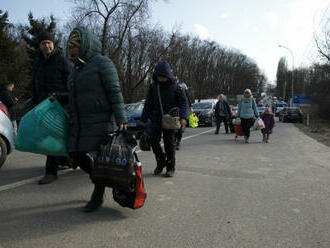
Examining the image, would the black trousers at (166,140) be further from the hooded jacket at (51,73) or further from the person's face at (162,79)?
the hooded jacket at (51,73)

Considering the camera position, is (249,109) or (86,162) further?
(249,109)

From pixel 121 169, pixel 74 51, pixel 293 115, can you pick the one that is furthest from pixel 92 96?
pixel 293 115

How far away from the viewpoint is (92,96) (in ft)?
11.7

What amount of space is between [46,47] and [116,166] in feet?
7.89

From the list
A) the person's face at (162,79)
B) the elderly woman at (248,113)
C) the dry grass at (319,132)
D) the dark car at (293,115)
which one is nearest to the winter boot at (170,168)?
the person's face at (162,79)

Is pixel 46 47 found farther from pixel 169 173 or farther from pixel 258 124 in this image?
pixel 258 124

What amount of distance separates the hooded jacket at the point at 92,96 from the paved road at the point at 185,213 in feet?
2.70

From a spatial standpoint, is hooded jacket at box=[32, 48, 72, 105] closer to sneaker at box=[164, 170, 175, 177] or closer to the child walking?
sneaker at box=[164, 170, 175, 177]

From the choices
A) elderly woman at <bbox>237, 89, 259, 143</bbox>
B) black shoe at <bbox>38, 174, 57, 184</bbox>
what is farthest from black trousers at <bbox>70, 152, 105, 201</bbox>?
elderly woman at <bbox>237, 89, 259, 143</bbox>

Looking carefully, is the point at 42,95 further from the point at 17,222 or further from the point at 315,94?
the point at 315,94

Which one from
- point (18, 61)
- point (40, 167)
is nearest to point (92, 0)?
point (18, 61)

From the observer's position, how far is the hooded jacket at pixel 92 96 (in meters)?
3.55

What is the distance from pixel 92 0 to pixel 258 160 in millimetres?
19759

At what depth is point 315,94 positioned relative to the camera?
3016 centimetres
